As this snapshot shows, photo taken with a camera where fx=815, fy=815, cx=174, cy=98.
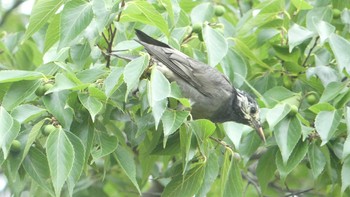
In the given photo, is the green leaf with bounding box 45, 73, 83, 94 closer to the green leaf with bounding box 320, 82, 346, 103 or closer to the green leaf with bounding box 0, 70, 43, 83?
the green leaf with bounding box 0, 70, 43, 83

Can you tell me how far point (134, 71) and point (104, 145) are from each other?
584 mm

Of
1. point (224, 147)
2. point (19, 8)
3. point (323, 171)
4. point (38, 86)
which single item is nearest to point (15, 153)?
point (38, 86)

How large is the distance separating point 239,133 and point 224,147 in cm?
14

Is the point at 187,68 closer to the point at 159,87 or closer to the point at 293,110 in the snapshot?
the point at 293,110

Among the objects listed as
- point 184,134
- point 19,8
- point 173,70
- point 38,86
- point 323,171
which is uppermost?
point 38,86

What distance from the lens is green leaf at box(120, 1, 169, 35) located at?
197 inches

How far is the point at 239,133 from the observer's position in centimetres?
539

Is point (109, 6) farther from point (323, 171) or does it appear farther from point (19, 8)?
point (19, 8)

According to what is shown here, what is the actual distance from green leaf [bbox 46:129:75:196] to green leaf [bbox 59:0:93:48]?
657 mm

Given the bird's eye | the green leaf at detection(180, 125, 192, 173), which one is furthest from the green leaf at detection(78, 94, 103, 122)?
the bird's eye

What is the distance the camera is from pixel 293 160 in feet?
17.1

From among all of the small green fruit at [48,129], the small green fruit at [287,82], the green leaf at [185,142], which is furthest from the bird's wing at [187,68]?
the small green fruit at [48,129]

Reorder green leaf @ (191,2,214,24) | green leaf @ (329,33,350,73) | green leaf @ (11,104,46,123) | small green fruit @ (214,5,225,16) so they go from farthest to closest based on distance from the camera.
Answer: small green fruit @ (214,5,225,16), green leaf @ (191,2,214,24), green leaf @ (329,33,350,73), green leaf @ (11,104,46,123)

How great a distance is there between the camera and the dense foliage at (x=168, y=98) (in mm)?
4688
